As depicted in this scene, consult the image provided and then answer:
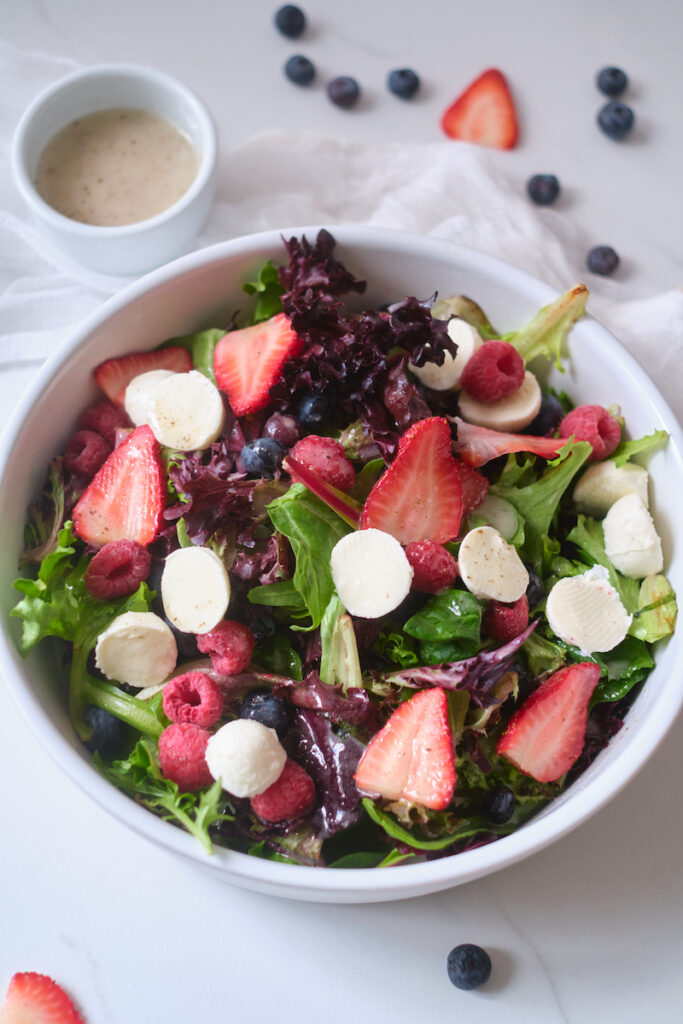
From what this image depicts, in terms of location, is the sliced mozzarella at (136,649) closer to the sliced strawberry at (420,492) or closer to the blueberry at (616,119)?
the sliced strawberry at (420,492)

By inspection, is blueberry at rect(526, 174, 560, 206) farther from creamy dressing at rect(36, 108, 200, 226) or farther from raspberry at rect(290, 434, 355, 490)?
raspberry at rect(290, 434, 355, 490)

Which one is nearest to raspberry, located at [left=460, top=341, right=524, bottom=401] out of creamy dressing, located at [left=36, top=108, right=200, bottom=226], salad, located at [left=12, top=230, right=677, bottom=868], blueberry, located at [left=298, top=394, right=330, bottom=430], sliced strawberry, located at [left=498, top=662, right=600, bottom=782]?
salad, located at [left=12, top=230, right=677, bottom=868]

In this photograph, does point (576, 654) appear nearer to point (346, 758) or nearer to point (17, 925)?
point (346, 758)

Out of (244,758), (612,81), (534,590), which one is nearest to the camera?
(244,758)

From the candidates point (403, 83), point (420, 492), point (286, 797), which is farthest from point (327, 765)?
point (403, 83)

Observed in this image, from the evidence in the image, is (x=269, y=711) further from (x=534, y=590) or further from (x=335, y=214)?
(x=335, y=214)

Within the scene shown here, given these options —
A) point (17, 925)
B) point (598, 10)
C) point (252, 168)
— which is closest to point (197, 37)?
point (252, 168)

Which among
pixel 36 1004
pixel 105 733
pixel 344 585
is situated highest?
pixel 344 585
